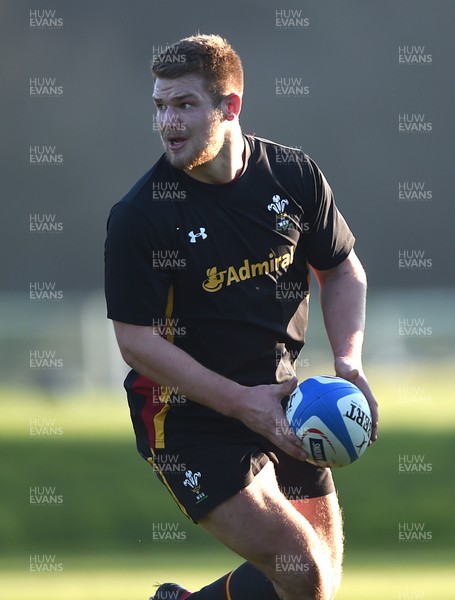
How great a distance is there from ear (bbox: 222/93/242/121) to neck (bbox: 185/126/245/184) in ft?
0.19

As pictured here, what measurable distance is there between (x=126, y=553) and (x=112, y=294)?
3.08 meters

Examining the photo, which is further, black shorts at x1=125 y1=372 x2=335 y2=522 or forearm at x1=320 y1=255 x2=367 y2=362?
forearm at x1=320 y1=255 x2=367 y2=362

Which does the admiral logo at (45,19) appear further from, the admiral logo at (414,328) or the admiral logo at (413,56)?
the admiral logo at (414,328)

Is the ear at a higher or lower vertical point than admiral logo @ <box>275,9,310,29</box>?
lower

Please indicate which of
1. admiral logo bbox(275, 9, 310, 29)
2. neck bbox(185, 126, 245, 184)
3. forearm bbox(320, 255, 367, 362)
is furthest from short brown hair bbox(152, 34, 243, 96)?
admiral logo bbox(275, 9, 310, 29)

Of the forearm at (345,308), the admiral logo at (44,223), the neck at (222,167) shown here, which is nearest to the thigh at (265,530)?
the forearm at (345,308)

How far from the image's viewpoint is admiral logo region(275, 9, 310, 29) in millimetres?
12273

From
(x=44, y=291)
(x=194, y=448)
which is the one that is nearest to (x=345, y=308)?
(x=194, y=448)

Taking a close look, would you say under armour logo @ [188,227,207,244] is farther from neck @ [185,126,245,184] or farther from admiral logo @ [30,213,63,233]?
admiral logo @ [30,213,63,233]

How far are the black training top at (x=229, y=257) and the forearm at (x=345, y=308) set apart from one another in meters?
0.09

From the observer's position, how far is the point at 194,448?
3846 mm

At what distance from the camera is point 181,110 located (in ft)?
12.5

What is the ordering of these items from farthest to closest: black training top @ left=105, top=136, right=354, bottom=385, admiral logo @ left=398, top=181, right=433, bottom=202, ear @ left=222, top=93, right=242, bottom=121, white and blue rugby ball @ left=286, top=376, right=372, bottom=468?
1. admiral logo @ left=398, top=181, right=433, bottom=202
2. ear @ left=222, top=93, right=242, bottom=121
3. black training top @ left=105, top=136, right=354, bottom=385
4. white and blue rugby ball @ left=286, top=376, right=372, bottom=468

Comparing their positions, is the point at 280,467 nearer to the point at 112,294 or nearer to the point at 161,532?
the point at 112,294
